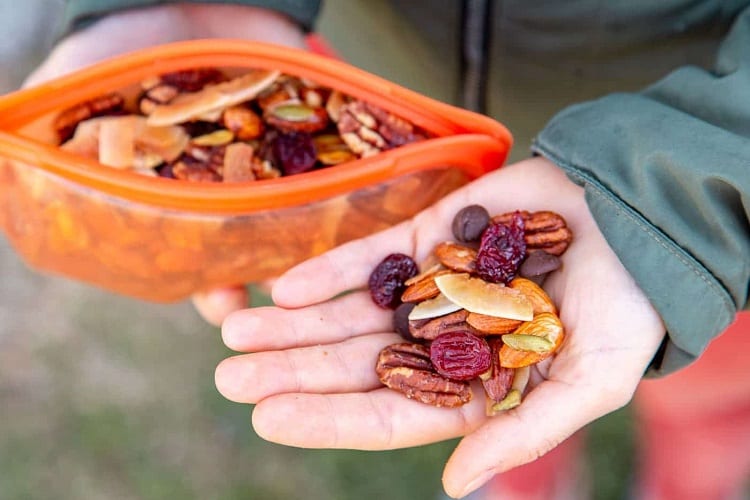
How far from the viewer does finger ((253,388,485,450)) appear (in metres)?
0.79

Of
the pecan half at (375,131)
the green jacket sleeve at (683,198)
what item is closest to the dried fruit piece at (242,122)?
the pecan half at (375,131)

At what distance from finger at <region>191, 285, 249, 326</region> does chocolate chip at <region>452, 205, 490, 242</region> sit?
1.18 feet

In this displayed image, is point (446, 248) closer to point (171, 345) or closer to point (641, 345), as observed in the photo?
point (641, 345)

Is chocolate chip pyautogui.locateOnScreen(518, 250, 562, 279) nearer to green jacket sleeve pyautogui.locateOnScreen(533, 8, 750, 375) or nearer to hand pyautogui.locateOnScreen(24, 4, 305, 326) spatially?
green jacket sleeve pyautogui.locateOnScreen(533, 8, 750, 375)

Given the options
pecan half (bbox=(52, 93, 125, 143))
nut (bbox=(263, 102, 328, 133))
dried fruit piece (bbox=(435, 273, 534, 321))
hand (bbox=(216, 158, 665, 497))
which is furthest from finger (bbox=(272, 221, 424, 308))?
pecan half (bbox=(52, 93, 125, 143))

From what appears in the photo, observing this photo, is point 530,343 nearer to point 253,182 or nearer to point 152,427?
point 253,182

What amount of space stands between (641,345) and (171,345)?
121 centimetres

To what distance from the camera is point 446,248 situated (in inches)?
38.9

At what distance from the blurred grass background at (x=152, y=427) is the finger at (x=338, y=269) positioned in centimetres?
49

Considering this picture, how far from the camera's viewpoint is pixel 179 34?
4.19 feet

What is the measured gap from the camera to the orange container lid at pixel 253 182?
1.00 metres

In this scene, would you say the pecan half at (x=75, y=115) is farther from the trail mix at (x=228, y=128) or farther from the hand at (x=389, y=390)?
the hand at (x=389, y=390)

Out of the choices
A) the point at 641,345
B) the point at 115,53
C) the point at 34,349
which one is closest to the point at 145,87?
the point at 115,53

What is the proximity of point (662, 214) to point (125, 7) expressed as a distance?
0.85 metres
